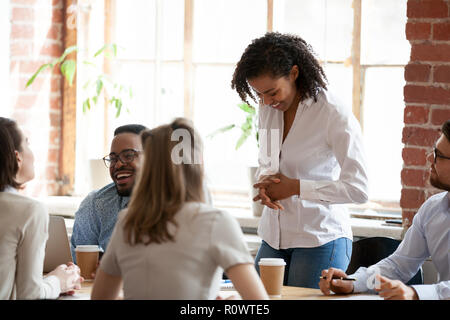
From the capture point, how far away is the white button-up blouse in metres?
2.39

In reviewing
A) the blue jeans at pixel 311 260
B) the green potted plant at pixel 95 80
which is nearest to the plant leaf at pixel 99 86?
the green potted plant at pixel 95 80

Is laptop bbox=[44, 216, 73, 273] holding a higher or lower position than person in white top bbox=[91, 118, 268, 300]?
lower

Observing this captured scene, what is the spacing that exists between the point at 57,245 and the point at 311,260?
87 centimetres

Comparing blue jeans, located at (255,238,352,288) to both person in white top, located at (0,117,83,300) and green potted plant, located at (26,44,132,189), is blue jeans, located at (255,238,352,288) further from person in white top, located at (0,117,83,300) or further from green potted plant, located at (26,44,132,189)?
green potted plant, located at (26,44,132,189)

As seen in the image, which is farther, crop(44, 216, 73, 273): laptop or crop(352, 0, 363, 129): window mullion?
crop(352, 0, 363, 129): window mullion

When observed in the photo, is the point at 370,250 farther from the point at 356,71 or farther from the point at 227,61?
the point at 227,61

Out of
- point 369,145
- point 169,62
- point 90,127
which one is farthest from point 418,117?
point 90,127

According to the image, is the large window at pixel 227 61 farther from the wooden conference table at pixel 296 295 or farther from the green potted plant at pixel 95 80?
the wooden conference table at pixel 296 295

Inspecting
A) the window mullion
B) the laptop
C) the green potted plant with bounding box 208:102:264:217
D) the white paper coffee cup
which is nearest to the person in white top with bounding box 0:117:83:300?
the laptop

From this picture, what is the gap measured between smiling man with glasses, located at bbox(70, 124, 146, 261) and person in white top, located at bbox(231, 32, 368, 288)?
18.9 inches

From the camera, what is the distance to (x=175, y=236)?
152 centimetres

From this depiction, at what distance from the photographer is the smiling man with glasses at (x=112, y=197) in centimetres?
263

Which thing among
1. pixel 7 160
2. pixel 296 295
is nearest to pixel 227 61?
pixel 296 295
